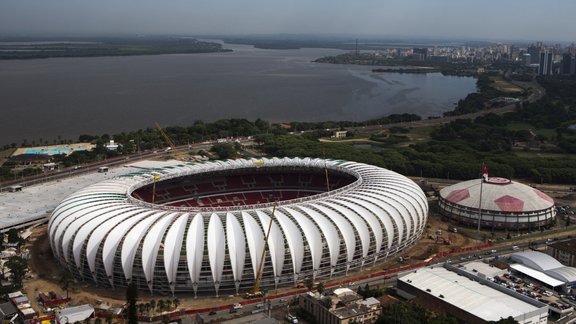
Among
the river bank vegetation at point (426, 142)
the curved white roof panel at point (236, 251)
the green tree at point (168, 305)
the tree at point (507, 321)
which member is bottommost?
the river bank vegetation at point (426, 142)

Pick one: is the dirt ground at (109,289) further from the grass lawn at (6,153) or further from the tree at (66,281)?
the grass lawn at (6,153)

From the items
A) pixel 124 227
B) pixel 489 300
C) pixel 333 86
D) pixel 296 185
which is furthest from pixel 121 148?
pixel 333 86

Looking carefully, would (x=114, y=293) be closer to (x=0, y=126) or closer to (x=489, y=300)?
(x=489, y=300)

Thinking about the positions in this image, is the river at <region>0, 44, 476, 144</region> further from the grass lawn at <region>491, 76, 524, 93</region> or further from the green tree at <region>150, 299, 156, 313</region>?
the green tree at <region>150, 299, 156, 313</region>

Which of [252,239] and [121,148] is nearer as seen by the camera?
[252,239]

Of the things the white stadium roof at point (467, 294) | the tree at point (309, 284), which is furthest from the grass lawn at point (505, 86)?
the tree at point (309, 284)

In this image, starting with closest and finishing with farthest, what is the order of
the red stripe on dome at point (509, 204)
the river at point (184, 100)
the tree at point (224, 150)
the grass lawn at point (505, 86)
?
1. the red stripe on dome at point (509, 204)
2. the tree at point (224, 150)
3. the river at point (184, 100)
4. the grass lawn at point (505, 86)

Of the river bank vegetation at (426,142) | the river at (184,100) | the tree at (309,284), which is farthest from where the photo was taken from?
the river at (184,100)
